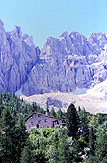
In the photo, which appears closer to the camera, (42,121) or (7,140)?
(7,140)

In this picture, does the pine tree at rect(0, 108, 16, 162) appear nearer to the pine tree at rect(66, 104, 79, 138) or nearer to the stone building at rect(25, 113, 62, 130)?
the pine tree at rect(66, 104, 79, 138)

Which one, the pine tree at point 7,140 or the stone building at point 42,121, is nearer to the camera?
the pine tree at point 7,140

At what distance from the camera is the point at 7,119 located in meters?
29.7

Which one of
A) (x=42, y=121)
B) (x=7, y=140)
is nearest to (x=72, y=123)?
(x=42, y=121)

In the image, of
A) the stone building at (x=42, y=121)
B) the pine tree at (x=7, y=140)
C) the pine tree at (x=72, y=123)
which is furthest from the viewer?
the stone building at (x=42, y=121)

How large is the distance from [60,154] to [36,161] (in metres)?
4.28

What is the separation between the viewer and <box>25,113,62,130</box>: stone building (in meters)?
51.2

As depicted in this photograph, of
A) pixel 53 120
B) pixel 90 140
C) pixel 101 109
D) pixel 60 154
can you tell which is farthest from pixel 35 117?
pixel 101 109

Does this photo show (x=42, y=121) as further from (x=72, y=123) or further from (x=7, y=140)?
(x=7, y=140)

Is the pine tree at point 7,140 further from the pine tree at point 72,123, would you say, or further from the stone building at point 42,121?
the stone building at point 42,121

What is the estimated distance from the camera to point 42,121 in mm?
51781

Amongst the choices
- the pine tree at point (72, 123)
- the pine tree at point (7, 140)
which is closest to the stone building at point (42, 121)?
the pine tree at point (72, 123)

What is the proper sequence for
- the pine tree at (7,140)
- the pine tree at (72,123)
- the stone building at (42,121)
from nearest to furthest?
1. the pine tree at (7,140)
2. the pine tree at (72,123)
3. the stone building at (42,121)

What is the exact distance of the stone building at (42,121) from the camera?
5122 cm
